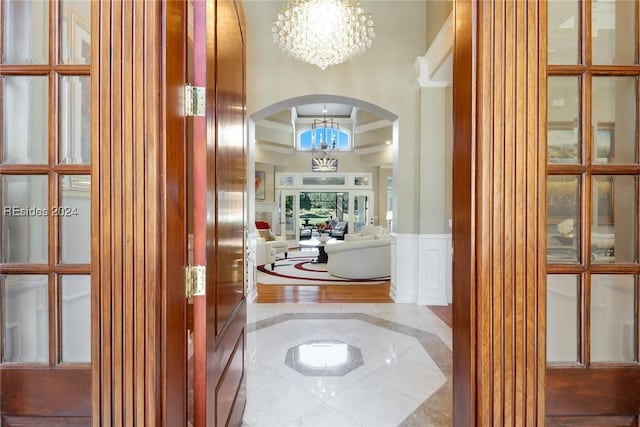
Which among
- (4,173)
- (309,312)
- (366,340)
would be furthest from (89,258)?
(309,312)

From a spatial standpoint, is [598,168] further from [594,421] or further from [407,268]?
[407,268]

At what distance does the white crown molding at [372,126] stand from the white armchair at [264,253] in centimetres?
568

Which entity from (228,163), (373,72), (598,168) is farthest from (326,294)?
(598,168)

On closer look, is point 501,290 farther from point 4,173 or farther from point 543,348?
point 4,173

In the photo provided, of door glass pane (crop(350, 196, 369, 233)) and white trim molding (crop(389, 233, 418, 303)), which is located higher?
door glass pane (crop(350, 196, 369, 233))

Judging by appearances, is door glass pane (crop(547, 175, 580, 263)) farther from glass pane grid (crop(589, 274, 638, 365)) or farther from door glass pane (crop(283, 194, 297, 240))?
door glass pane (crop(283, 194, 297, 240))

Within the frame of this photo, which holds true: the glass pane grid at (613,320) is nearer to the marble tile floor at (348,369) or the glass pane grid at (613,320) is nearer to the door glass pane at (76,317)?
the marble tile floor at (348,369)

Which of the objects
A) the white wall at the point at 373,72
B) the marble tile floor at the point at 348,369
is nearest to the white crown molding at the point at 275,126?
the white wall at the point at 373,72

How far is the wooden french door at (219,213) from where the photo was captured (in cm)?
116

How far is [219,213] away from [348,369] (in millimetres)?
2018

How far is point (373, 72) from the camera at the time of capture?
468 centimetres

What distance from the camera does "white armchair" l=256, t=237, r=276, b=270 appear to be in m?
7.05

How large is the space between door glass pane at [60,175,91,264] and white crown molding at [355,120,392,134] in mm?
10026

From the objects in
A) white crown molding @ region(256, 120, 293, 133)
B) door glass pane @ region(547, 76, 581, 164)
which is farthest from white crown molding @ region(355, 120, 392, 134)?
door glass pane @ region(547, 76, 581, 164)
